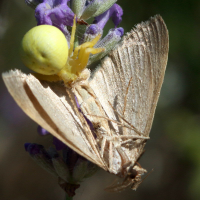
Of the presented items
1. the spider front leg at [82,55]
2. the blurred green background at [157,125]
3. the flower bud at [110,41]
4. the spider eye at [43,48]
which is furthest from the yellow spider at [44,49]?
the blurred green background at [157,125]

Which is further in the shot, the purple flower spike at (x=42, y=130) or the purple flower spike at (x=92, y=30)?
the purple flower spike at (x=42, y=130)

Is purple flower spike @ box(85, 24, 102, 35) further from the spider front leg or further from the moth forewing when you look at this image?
the moth forewing

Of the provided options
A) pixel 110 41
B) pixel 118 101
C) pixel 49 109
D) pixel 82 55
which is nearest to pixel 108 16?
pixel 110 41

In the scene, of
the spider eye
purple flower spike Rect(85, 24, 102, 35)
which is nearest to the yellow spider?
the spider eye

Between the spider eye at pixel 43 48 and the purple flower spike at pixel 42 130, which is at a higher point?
the spider eye at pixel 43 48

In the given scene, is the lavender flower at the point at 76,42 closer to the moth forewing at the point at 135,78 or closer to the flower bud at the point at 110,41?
the flower bud at the point at 110,41
